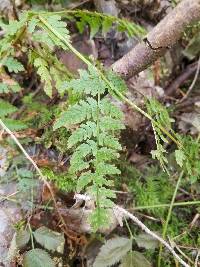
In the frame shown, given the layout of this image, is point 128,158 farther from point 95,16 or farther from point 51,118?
point 95,16

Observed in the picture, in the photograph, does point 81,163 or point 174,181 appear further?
point 174,181

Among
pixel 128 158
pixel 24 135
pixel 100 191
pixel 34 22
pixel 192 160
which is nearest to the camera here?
pixel 100 191

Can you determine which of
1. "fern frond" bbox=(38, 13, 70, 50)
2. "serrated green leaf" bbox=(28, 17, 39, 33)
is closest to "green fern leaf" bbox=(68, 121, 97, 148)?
"fern frond" bbox=(38, 13, 70, 50)

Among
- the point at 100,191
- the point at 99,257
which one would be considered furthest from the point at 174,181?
the point at 100,191

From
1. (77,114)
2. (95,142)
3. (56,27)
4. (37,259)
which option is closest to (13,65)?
(56,27)

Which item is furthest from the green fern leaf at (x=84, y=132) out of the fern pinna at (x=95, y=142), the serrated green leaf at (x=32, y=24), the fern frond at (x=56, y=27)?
the serrated green leaf at (x=32, y=24)

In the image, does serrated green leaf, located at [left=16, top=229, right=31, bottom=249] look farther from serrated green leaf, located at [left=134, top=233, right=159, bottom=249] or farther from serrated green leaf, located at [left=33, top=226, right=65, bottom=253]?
serrated green leaf, located at [left=134, top=233, right=159, bottom=249]

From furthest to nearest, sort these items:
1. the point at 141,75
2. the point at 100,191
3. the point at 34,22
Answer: the point at 141,75, the point at 34,22, the point at 100,191
